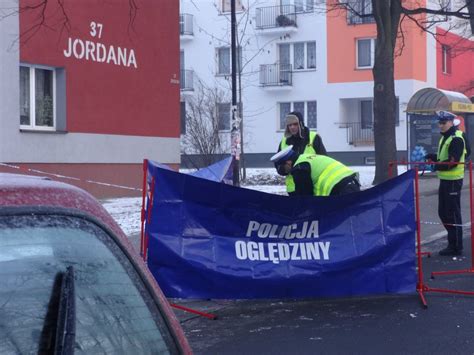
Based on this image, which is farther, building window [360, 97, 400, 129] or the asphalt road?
building window [360, 97, 400, 129]

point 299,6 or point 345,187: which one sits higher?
point 299,6

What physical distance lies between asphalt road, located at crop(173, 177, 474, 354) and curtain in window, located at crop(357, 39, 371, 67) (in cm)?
3114

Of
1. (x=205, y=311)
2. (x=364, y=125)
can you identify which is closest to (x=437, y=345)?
(x=205, y=311)

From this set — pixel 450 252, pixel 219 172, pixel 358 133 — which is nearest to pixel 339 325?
pixel 219 172

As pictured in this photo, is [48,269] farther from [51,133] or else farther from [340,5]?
[340,5]

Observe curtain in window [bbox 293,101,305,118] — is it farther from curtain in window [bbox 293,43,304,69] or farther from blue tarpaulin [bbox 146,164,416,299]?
blue tarpaulin [bbox 146,164,416,299]

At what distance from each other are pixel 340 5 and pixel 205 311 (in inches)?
521

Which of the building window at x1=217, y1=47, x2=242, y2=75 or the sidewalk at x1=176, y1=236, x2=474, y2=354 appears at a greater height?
the building window at x1=217, y1=47, x2=242, y2=75

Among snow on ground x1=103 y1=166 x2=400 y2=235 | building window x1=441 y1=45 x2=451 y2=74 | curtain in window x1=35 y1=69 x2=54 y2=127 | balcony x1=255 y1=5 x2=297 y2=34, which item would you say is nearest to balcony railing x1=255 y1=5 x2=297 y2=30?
balcony x1=255 y1=5 x2=297 y2=34

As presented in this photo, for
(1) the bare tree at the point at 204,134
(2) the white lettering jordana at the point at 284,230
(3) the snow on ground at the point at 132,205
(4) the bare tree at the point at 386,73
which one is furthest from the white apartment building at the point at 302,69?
(2) the white lettering jordana at the point at 284,230

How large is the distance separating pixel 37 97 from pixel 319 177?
11.1 m

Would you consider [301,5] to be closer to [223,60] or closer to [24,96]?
[223,60]

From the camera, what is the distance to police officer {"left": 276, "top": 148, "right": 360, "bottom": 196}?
8758 mm

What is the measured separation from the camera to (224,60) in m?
41.6
